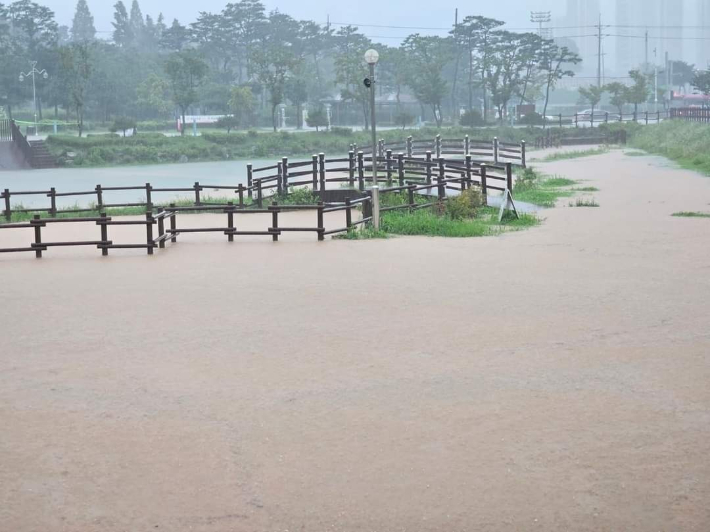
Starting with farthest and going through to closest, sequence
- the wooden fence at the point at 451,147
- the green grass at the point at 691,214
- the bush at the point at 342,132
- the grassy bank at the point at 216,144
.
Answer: the bush at the point at 342,132 → the grassy bank at the point at 216,144 → the wooden fence at the point at 451,147 → the green grass at the point at 691,214

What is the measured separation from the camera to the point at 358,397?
8680mm

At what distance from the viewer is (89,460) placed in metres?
7.15

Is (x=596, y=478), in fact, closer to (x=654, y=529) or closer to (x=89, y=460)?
(x=654, y=529)

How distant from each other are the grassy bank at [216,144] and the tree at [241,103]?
32.3 feet

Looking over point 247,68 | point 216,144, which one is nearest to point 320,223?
point 216,144

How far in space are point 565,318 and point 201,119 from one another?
8632 cm

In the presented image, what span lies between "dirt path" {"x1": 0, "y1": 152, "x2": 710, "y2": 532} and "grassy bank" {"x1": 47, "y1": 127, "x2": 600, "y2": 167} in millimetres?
51627

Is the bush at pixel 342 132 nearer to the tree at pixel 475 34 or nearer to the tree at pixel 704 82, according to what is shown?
the tree at pixel 475 34

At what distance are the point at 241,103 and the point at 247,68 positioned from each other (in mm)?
8874

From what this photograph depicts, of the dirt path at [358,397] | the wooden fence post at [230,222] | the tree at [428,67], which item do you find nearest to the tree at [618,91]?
the tree at [428,67]

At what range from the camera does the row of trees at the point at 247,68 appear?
85375mm

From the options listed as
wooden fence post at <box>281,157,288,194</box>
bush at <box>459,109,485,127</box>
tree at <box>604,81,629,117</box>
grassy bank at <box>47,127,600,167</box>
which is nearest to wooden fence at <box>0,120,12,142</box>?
grassy bank at <box>47,127,600,167</box>

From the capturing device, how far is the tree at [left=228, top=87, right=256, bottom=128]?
285 ft

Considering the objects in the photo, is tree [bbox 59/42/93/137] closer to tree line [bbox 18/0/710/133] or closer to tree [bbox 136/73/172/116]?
tree line [bbox 18/0/710/133]
